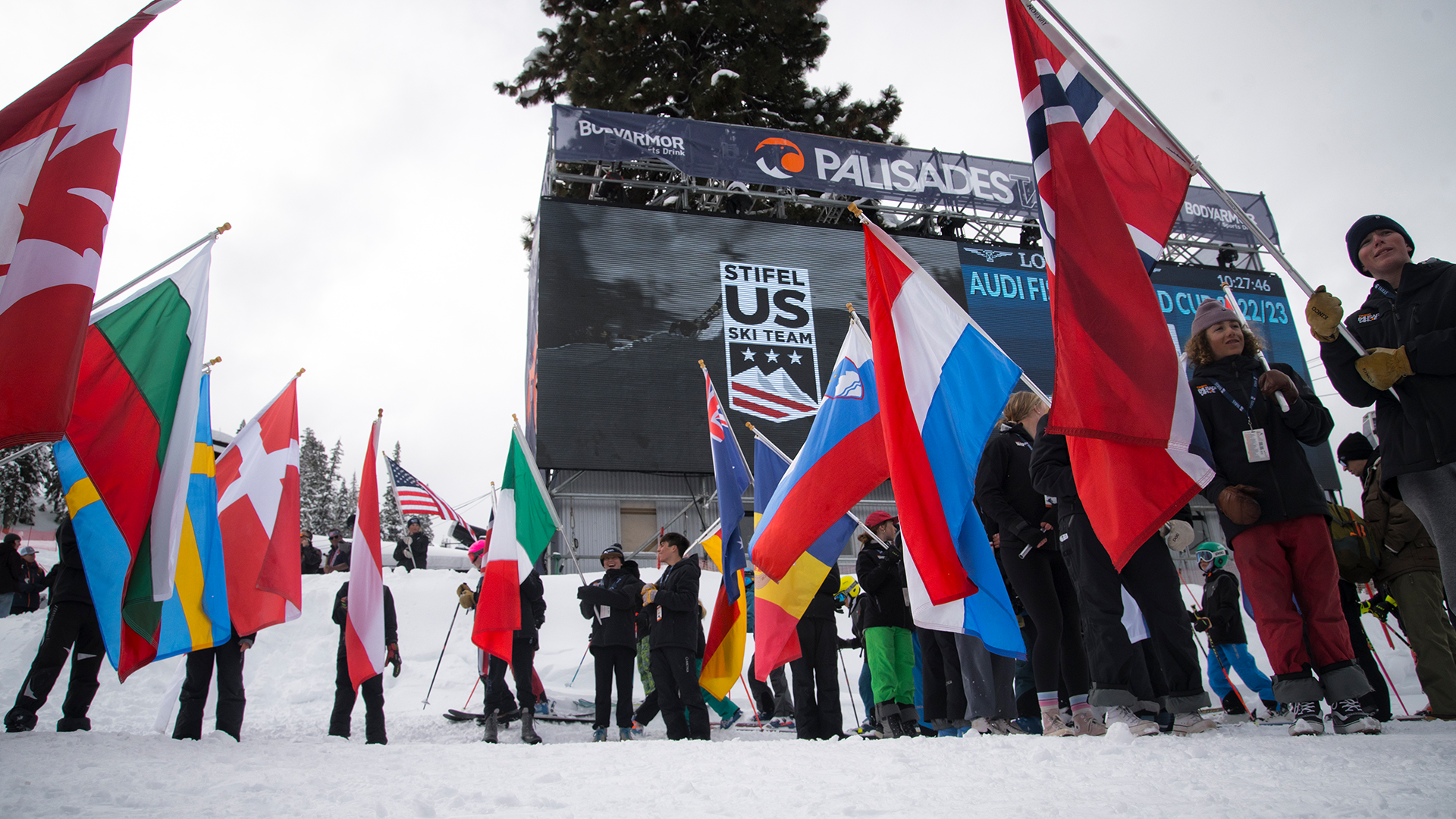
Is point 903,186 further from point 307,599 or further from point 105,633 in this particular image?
point 105,633

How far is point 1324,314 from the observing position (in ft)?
10.3

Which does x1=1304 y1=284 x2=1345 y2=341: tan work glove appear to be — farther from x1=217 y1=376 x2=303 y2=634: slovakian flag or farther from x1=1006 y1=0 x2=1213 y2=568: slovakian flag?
x1=217 y1=376 x2=303 y2=634: slovakian flag

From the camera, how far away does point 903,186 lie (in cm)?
2112

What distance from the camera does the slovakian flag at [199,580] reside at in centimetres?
551

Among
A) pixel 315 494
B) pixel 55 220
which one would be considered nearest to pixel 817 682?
pixel 55 220

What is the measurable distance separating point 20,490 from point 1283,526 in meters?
48.2

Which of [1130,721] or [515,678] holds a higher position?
[515,678]

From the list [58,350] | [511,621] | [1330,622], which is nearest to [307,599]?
[511,621]

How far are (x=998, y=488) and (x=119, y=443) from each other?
4.70 m

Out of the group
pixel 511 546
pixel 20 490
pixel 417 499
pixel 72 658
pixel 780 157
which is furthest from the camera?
pixel 20 490

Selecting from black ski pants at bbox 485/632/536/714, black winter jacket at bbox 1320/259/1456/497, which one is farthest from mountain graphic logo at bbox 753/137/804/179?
black winter jacket at bbox 1320/259/1456/497

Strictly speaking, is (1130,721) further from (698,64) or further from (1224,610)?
(698,64)

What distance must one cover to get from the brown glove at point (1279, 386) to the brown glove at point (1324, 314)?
1.67 ft

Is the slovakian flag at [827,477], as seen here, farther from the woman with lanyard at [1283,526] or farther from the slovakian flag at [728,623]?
the woman with lanyard at [1283,526]
